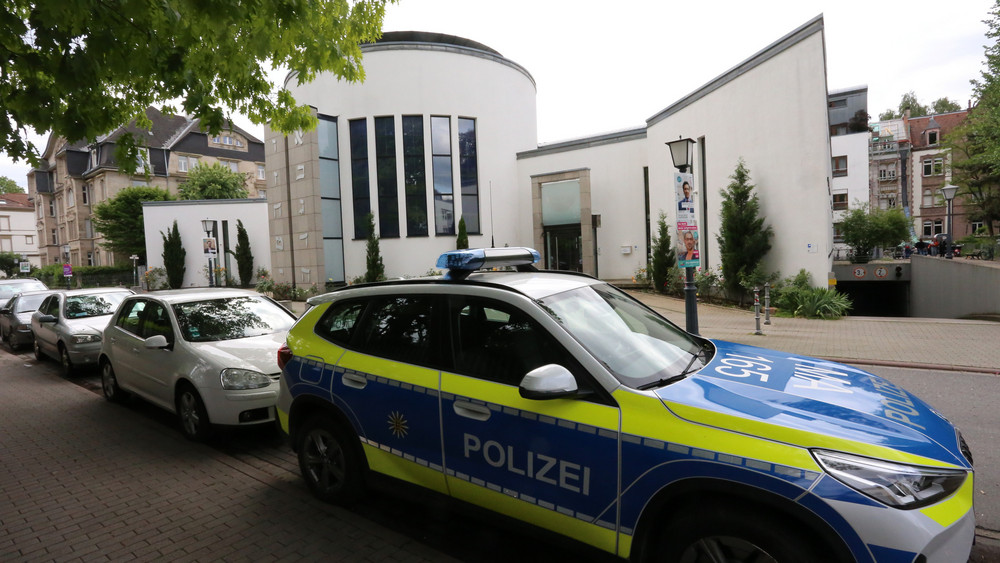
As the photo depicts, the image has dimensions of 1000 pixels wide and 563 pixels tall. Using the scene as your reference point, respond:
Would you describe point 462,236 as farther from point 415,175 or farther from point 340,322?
point 340,322

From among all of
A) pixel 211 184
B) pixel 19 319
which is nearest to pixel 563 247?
pixel 19 319

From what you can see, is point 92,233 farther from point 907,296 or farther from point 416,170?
point 907,296

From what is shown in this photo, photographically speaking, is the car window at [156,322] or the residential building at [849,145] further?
the residential building at [849,145]

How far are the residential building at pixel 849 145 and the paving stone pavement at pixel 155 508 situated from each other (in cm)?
4333

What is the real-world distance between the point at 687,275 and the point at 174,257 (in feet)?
113

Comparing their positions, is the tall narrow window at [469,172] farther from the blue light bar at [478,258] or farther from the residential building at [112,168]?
the residential building at [112,168]

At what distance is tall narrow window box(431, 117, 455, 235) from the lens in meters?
25.2

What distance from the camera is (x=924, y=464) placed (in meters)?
2.25

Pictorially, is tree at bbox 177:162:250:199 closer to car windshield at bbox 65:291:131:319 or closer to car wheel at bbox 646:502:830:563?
car windshield at bbox 65:291:131:319

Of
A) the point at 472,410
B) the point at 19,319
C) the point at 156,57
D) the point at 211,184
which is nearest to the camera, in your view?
the point at 472,410

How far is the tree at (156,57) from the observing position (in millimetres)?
4176

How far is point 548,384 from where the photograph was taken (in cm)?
268

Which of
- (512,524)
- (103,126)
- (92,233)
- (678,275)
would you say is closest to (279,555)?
(512,524)

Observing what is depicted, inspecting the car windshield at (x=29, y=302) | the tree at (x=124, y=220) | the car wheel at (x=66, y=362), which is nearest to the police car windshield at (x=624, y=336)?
the car wheel at (x=66, y=362)
